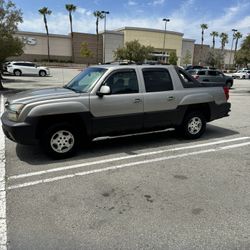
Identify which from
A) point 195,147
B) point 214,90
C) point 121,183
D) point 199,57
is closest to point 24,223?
point 121,183

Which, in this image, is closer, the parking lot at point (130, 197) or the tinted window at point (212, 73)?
the parking lot at point (130, 197)

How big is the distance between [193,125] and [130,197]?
3449 millimetres

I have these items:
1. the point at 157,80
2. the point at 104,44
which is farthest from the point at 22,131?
the point at 104,44

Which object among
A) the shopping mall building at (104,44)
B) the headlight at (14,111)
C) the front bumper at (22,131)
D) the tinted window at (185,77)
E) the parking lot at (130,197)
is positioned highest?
the shopping mall building at (104,44)

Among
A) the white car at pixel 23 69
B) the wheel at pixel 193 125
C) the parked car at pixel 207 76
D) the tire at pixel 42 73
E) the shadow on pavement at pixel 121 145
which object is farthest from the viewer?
the tire at pixel 42 73

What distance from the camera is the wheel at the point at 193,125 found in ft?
21.8

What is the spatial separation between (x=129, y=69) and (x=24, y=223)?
3.69 m

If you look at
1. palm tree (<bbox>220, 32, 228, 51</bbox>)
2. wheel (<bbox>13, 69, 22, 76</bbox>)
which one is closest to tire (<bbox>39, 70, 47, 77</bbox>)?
wheel (<bbox>13, 69, 22, 76</bbox>)

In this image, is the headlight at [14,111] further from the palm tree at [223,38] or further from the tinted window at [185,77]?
the palm tree at [223,38]

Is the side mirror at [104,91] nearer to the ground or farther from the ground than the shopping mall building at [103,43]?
nearer to the ground

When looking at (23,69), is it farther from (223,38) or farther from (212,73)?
(223,38)

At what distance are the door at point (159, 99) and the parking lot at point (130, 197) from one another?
0.60 meters

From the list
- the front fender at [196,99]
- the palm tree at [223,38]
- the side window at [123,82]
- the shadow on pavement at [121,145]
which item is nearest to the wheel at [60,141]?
the shadow on pavement at [121,145]

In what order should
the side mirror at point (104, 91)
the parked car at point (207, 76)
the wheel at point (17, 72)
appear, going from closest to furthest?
the side mirror at point (104, 91), the parked car at point (207, 76), the wheel at point (17, 72)
